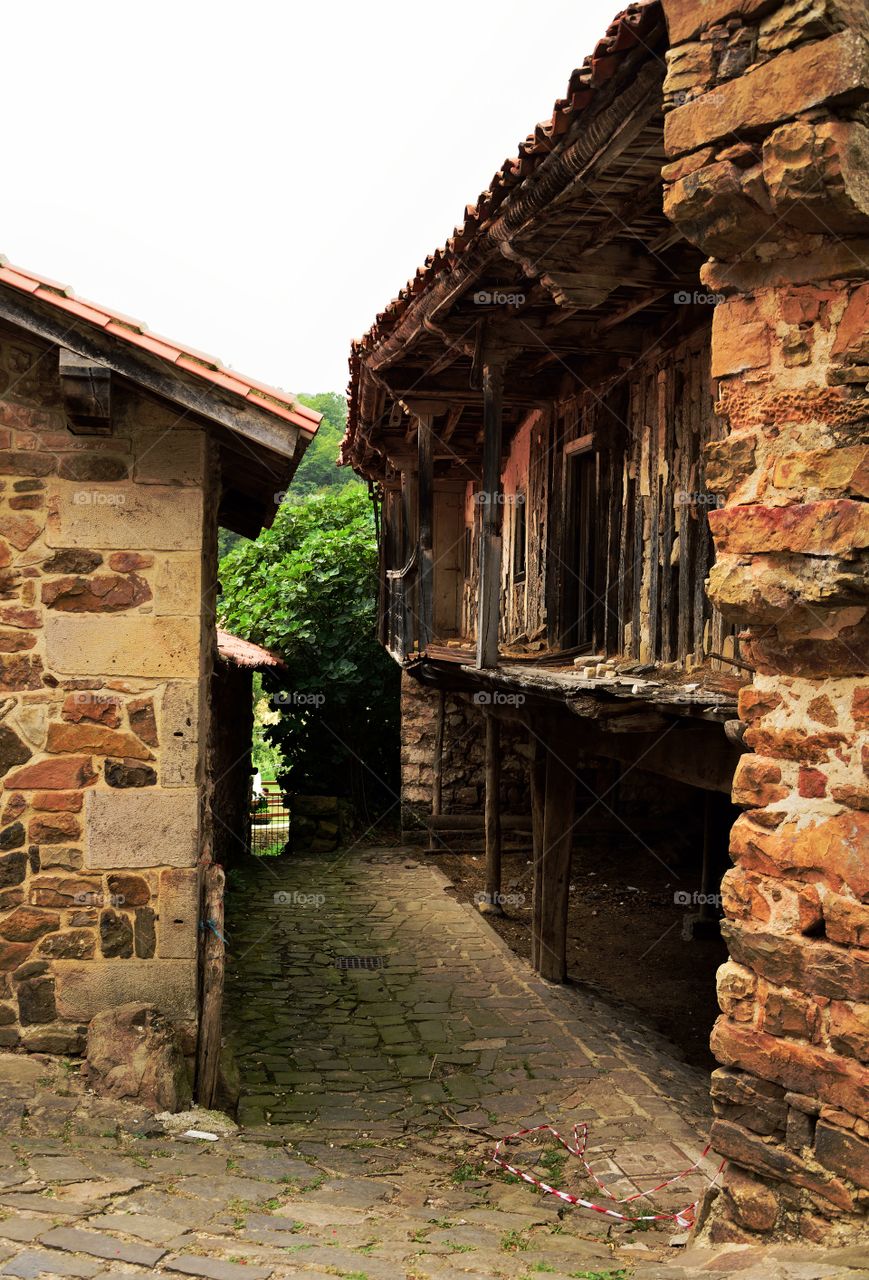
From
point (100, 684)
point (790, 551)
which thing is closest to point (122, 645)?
point (100, 684)

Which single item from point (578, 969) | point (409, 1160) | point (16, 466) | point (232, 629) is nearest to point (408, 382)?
point (16, 466)

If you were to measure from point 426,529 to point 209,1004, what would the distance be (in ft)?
16.4

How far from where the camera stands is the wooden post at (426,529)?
30.7 ft

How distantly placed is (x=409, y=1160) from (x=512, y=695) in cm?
393

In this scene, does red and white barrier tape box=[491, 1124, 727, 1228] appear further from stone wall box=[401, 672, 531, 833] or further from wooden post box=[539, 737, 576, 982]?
stone wall box=[401, 672, 531, 833]

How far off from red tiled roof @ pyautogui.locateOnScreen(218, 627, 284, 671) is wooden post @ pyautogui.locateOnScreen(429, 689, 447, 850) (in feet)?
7.04

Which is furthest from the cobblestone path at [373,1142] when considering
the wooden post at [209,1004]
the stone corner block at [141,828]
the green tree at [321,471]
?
the green tree at [321,471]

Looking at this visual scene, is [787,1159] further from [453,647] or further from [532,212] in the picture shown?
[453,647]

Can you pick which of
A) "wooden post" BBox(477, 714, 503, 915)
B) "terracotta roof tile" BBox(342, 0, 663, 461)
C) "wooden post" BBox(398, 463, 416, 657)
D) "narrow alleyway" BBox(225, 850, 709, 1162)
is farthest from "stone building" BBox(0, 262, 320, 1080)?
"wooden post" BBox(477, 714, 503, 915)

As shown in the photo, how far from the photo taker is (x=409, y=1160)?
5254 millimetres

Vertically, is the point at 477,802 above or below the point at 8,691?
below

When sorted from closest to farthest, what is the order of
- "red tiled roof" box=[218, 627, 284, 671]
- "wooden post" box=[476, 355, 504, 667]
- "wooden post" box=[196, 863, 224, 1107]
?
1. "wooden post" box=[196, 863, 224, 1107]
2. "wooden post" box=[476, 355, 504, 667]
3. "red tiled roof" box=[218, 627, 284, 671]

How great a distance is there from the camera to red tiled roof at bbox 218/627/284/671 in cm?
1191

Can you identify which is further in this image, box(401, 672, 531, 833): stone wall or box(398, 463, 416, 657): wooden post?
box(401, 672, 531, 833): stone wall
